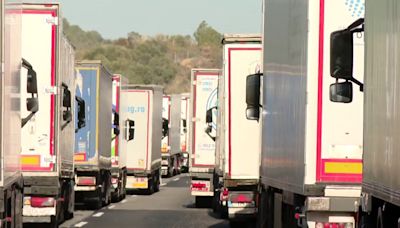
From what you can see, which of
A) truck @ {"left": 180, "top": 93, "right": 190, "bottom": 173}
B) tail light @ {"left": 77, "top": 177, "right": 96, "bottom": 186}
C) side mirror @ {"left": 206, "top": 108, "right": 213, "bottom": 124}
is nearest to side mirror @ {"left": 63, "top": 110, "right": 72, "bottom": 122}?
side mirror @ {"left": 206, "top": 108, "right": 213, "bottom": 124}

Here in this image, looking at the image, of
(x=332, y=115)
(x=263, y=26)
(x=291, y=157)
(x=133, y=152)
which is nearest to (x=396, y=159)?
(x=332, y=115)

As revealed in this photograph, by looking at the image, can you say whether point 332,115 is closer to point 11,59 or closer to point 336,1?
point 336,1

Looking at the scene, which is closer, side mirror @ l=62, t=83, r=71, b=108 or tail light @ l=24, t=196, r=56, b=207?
tail light @ l=24, t=196, r=56, b=207

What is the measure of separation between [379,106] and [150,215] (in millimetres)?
21790

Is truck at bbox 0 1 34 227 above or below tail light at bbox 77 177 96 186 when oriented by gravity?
above

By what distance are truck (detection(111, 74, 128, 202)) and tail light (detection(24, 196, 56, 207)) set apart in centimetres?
1498

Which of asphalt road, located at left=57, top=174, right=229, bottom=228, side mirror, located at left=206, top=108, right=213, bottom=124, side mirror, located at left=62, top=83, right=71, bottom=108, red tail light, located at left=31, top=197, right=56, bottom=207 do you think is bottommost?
asphalt road, located at left=57, top=174, right=229, bottom=228

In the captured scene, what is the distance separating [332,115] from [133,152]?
3005 cm

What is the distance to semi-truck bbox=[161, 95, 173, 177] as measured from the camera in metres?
62.7

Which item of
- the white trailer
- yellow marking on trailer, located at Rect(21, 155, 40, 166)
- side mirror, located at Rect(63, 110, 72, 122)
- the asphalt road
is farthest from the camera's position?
the asphalt road

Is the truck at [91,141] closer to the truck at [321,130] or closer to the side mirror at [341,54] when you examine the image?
the truck at [321,130]

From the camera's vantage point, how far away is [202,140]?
118ft

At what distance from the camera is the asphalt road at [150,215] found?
28609 mm

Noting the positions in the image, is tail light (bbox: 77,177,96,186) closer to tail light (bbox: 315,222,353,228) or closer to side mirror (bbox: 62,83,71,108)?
side mirror (bbox: 62,83,71,108)
